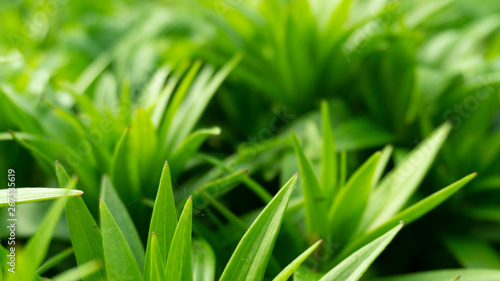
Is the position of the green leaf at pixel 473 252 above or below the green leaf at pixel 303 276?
below

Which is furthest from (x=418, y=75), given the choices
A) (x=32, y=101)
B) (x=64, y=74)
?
(x=64, y=74)

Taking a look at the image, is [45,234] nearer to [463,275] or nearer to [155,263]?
[155,263]

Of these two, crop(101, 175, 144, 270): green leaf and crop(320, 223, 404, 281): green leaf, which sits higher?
crop(101, 175, 144, 270): green leaf

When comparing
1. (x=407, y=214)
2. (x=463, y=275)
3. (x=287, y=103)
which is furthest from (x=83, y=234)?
(x=287, y=103)

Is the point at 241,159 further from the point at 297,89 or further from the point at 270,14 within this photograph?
the point at 270,14

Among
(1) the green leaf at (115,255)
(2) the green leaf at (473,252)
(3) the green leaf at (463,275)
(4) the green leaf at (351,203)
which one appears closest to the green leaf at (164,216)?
(1) the green leaf at (115,255)

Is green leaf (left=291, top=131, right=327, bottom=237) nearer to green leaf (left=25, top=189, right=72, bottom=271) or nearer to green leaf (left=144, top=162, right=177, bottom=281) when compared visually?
green leaf (left=144, top=162, right=177, bottom=281)

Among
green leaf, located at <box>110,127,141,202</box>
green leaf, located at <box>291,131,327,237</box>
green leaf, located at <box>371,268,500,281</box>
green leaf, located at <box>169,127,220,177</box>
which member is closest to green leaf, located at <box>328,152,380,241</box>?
green leaf, located at <box>291,131,327,237</box>

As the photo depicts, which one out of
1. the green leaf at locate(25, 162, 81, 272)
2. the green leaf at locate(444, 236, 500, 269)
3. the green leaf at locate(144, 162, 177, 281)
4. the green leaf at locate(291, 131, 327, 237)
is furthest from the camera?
the green leaf at locate(444, 236, 500, 269)

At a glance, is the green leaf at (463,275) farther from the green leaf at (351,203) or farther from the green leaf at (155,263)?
the green leaf at (155,263)
